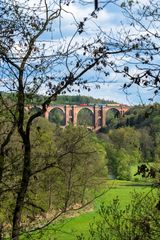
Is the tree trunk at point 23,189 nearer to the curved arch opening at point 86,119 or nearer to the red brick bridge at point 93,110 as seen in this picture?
the red brick bridge at point 93,110

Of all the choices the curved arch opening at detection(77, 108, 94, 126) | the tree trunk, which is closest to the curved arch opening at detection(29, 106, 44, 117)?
the tree trunk

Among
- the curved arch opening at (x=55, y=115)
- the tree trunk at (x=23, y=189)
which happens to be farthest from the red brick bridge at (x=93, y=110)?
the tree trunk at (x=23, y=189)

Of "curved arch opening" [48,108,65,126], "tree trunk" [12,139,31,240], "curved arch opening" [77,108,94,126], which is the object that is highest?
"curved arch opening" [48,108,65,126]

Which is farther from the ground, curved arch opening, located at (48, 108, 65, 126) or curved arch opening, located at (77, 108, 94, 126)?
curved arch opening, located at (48, 108, 65, 126)

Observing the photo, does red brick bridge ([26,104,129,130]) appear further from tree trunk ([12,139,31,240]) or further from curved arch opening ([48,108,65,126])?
tree trunk ([12,139,31,240])

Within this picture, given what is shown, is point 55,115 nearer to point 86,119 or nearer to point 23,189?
point 86,119

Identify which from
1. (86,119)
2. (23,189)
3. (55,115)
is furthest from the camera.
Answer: (55,115)

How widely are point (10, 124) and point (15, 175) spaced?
22.4 inches

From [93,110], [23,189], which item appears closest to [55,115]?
[93,110]

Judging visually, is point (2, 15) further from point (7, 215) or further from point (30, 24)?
point (7, 215)

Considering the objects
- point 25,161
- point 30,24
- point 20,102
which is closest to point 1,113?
point 20,102

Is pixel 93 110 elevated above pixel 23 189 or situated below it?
above

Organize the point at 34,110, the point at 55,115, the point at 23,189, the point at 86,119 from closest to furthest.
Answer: the point at 23,189
the point at 34,110
the point at 86,119
the point at 55,115

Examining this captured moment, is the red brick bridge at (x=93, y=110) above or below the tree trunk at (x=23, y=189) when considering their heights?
above
